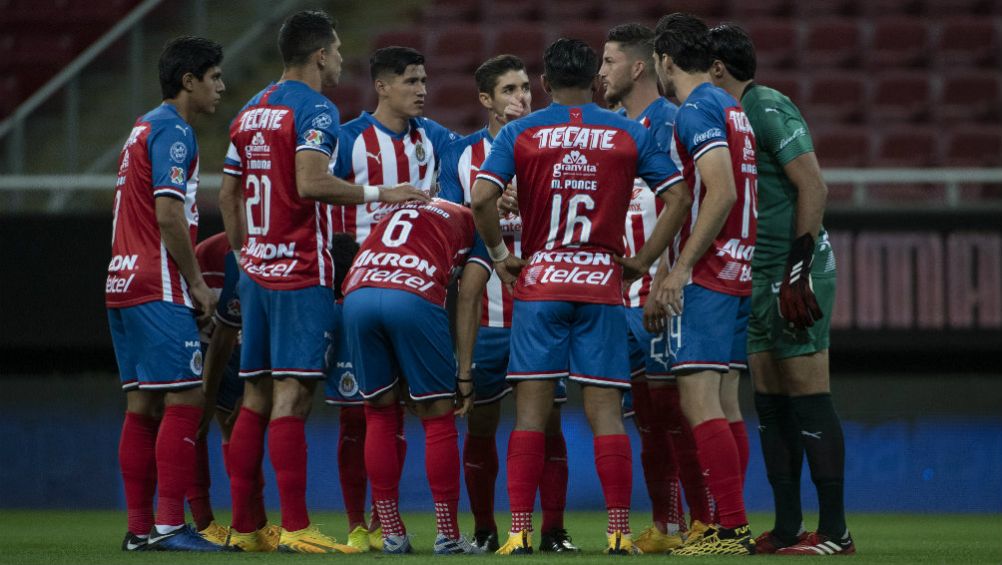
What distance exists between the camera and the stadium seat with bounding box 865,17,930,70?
12.8 meters

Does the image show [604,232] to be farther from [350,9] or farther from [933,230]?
[350,9]

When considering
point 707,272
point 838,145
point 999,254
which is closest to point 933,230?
point 999,254

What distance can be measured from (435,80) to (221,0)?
6.49ft

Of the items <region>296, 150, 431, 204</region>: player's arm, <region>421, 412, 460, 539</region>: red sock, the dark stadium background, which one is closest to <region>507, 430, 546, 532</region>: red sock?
<region>421, 412, 460, 539</region>: red sock

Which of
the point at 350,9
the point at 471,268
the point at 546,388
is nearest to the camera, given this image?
the point at 546,388

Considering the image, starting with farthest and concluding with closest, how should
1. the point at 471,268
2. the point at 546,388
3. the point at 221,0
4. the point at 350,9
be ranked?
the point at 350,9
the point at 221,0
the point at 471,268
the point at 546,388

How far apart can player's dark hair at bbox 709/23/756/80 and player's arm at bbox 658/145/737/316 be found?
1.93 feet

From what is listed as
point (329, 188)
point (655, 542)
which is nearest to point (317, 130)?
point (329, 188)

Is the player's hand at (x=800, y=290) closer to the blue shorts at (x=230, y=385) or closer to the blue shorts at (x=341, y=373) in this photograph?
the blue shorts at (x=341, y=373)

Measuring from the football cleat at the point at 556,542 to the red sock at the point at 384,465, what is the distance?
2.02 ft

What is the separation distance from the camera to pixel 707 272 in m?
5.64

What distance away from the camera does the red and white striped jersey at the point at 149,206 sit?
5.95 meters

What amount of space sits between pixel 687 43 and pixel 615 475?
1.70m

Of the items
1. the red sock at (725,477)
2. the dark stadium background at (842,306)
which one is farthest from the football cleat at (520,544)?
the dark stadium background at (842,306)
